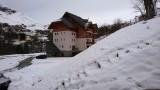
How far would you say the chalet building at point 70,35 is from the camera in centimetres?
4981

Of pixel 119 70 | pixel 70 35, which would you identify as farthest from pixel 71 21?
pixel 119 70

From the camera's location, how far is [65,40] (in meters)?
50.1

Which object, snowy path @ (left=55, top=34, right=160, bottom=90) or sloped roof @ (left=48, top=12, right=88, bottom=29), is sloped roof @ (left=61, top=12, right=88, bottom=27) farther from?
snowy path @ (left=55, top=34, right=160, bottom=90)

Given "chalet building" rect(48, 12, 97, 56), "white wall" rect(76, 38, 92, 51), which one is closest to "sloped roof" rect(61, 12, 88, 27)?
"chalet building" rect(48, 12, 97, 56)

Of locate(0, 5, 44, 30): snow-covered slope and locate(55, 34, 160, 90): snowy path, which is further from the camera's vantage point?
locate(0, 5, 44, 30): snow-covered slope

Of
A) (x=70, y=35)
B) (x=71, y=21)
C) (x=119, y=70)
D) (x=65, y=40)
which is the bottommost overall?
(x=119, y=70)

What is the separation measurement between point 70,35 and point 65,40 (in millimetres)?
1724

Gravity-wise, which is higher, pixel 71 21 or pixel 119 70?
pixel 71 21

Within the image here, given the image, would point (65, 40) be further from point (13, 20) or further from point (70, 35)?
point (13, 20)

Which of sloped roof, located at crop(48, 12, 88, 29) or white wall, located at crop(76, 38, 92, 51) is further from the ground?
sloped roof, located at crop(48, 12, 88, 29)

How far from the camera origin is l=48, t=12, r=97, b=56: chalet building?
163 feet

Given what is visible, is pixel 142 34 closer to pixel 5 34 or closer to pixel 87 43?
pixel 87 43

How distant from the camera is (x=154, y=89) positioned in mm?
5656

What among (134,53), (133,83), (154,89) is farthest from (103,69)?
(154,89)
